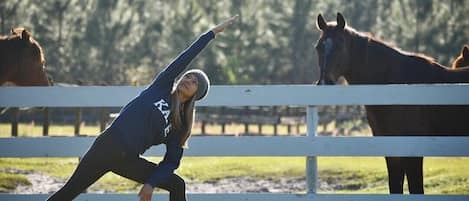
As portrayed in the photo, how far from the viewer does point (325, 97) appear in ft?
28.3

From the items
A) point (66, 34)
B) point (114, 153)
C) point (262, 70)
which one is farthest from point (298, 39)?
point (114, 153)

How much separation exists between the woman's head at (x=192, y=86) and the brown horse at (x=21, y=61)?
4291mm

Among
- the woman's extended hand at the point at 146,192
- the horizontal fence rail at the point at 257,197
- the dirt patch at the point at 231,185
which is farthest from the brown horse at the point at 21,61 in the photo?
the woman's extended hand at the point at 146,192

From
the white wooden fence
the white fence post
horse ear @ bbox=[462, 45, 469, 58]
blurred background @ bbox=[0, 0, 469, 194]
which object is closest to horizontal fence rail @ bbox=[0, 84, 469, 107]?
the white wooden fence

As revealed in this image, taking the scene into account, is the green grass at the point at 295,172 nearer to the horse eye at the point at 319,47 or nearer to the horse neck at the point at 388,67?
the horse neck at the point at 388,67

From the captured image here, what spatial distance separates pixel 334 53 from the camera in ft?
31.9

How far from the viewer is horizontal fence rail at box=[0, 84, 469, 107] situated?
336 inches

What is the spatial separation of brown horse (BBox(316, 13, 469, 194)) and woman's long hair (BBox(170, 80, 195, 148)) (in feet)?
11.4

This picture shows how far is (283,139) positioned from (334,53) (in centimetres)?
153

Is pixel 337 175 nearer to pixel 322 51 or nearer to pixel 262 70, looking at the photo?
pixel 322 51

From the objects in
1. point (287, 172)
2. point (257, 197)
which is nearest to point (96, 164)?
point (257, 197)

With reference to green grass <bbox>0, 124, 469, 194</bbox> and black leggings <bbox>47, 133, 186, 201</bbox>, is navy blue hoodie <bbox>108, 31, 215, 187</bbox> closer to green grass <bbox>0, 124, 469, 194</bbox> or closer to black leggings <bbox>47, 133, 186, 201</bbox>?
black leggings <bbox>47, 133, 186, 201</bbox>

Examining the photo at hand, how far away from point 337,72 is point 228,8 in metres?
45.4

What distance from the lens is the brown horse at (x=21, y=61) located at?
33.3 ft
